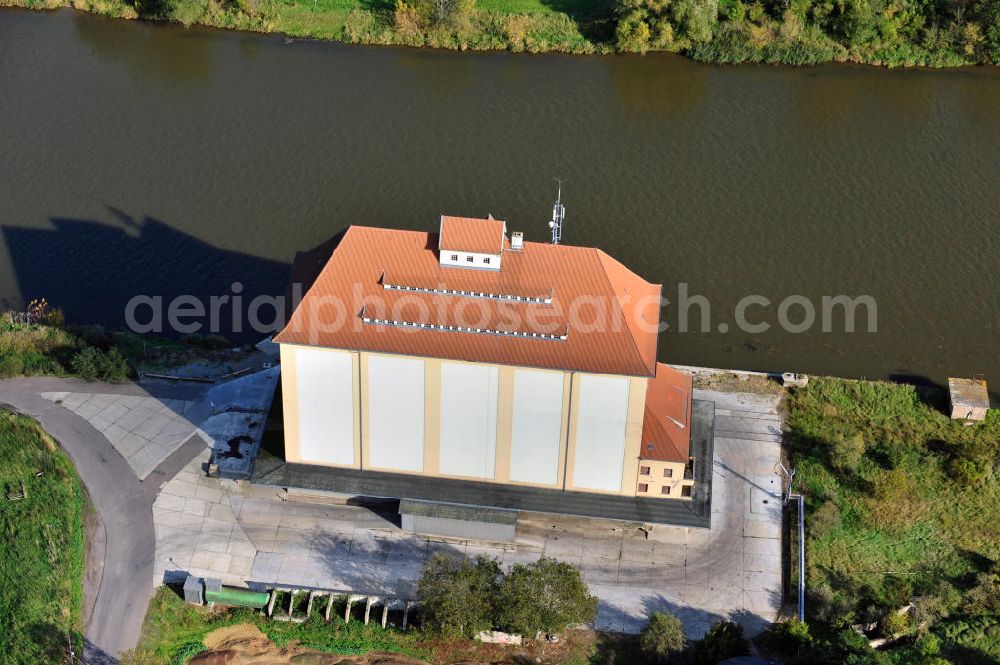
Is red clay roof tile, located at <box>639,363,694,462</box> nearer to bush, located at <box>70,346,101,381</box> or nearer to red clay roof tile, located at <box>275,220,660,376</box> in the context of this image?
red clay roof tile, located at <box>275,220,660,376</box>

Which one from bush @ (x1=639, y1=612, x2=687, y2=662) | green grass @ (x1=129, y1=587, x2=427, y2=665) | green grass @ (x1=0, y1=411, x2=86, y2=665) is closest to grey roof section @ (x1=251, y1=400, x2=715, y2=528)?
bush @ (x1=639, y1=612, x2=687, y2=662)

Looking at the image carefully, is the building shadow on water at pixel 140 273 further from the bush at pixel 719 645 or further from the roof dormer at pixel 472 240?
the bush at pixel 719 645

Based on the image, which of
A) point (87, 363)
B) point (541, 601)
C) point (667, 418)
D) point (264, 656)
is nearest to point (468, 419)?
point (541, 601)

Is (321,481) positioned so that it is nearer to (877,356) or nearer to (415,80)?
(877,356)

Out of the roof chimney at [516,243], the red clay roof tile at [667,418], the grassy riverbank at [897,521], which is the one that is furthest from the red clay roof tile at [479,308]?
the grassy riverbank at [897,521]

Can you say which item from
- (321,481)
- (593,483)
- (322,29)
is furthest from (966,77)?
(321,481)

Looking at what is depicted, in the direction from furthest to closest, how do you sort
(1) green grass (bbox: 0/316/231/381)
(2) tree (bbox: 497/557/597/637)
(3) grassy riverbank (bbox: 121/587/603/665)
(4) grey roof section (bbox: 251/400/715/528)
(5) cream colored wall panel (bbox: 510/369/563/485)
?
(1) green grass (bbox: 0/316/231/381)
(4) grey roof section (bbox: 251/400/715/528)
(5) cream colored wall panel (bbox: 510/369/563/485)
(3) grassy riverbank (bbox: 121/587/603/665)
(2) tree (bbox: 497/557/597/637)
